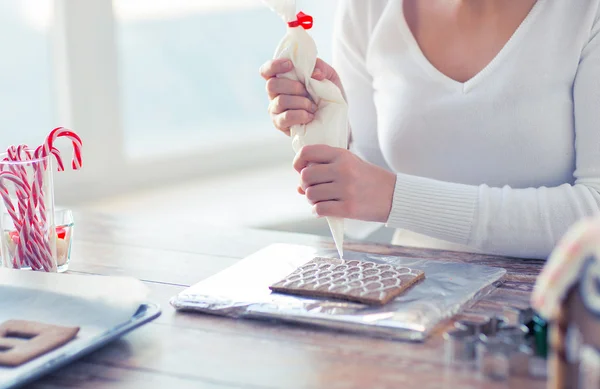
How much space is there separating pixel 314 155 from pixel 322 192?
60 mm

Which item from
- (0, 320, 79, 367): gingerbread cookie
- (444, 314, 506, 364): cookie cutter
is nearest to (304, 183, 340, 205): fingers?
(444, 314, 506, 364): cookie cutter

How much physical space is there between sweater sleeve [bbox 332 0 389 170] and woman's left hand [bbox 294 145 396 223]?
1.33 ft

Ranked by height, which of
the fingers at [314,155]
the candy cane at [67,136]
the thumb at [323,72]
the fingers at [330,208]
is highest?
the thumb at [323,72]

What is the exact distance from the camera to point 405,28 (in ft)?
5.05

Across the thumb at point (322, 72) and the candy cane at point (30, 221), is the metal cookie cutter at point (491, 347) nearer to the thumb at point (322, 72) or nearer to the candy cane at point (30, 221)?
the thumb at point (322, 72)

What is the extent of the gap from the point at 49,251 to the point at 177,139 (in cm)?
152

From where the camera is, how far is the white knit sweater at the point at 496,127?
130cm

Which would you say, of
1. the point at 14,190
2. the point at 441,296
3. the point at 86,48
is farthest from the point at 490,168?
the point at 86,48

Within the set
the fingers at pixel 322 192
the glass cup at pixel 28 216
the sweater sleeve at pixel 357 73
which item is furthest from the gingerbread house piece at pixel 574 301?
the sweater sleeve at pixel 357 73

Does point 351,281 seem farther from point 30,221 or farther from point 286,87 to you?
point 30,221

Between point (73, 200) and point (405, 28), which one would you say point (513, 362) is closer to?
point (405, 28)

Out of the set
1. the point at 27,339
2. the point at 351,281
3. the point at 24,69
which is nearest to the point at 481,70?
the point at 351,281

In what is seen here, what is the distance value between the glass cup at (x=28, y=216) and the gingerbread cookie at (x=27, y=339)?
0.23m

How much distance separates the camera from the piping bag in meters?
1.18
